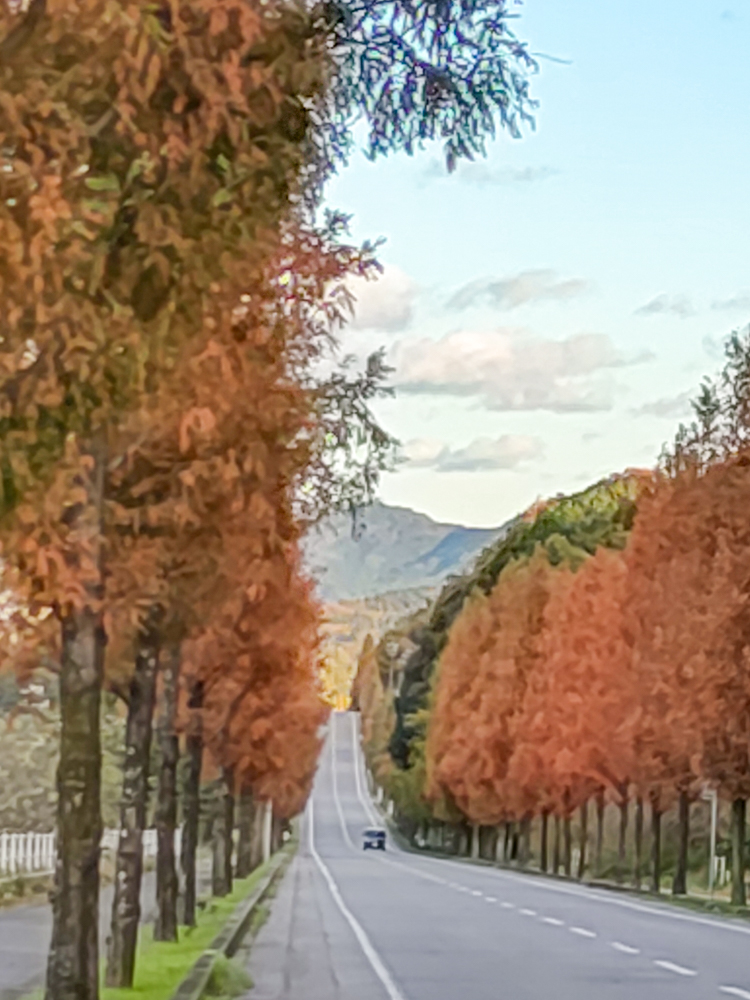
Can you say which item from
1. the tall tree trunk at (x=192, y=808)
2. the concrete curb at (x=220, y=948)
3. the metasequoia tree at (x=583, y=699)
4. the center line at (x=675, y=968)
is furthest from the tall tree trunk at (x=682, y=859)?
the center line at (x=675, y=968)

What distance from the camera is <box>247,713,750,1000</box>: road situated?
22.0 meters

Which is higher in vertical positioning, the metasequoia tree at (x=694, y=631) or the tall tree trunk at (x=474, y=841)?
the metasequoia tree at (x=694, y=631)

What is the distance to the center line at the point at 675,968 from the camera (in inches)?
952

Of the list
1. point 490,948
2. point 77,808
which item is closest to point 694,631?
point 490,948

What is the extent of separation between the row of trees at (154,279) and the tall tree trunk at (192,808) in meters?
15.0

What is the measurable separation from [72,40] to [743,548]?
39.5 metres

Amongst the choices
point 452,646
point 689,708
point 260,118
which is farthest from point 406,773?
point 260,118

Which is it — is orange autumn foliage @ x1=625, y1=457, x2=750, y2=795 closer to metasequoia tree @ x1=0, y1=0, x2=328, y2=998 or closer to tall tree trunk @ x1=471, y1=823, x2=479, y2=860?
metasequoia tree @ x1=0, y1=0, x2=328, y2=998

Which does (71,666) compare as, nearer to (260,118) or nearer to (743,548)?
(260,118)

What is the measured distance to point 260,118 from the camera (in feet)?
38.6

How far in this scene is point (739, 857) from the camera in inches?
1893

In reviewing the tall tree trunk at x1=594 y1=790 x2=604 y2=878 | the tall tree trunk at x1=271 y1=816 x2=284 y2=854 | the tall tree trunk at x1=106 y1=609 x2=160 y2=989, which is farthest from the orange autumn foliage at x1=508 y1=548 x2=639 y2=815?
the tall tree trunk at x1=271 y1=816 x2=284 y2=854

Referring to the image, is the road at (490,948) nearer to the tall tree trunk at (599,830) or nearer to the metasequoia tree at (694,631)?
the metasequoia tree at (694,631)

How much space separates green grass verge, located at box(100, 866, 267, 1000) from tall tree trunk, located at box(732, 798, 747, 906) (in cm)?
1236
